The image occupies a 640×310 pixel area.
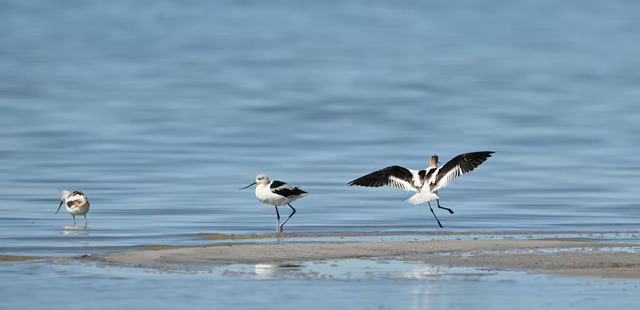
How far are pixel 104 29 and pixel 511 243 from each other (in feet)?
315

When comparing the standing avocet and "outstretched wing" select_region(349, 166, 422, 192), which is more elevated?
"outstretched wing" select_region(349, 166, 422, 192)

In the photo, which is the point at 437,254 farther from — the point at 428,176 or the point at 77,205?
the point at 77,205

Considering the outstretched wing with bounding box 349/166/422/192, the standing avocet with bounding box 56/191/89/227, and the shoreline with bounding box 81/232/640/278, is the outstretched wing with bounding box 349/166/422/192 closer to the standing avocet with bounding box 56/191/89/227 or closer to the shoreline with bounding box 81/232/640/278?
the shoreline with bounding box 81/232/640/278

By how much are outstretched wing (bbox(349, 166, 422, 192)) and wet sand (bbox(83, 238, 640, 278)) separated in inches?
140

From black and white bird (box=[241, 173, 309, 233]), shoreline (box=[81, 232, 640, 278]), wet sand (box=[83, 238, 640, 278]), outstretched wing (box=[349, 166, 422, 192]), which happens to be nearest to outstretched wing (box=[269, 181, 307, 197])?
black and white bird (box=[241, 173, 309, 233])

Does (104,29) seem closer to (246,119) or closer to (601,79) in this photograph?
(601,79)

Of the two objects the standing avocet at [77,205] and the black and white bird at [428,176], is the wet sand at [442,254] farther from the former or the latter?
the standing avocet at [77,205]

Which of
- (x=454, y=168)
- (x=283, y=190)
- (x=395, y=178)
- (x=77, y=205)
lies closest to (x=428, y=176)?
(x=454, y=168)

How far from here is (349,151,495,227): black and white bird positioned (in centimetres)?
1998

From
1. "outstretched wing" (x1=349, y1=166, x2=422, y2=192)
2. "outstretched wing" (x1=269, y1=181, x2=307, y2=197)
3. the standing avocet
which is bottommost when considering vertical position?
the standing avocet

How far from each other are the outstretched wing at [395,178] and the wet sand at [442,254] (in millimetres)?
3563

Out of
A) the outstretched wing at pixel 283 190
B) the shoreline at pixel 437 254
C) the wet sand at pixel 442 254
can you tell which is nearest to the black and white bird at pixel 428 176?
the outstretched wing at pixel 283 190

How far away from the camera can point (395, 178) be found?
20.6 metres

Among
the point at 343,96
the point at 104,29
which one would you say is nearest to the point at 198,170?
the point at 343,96
